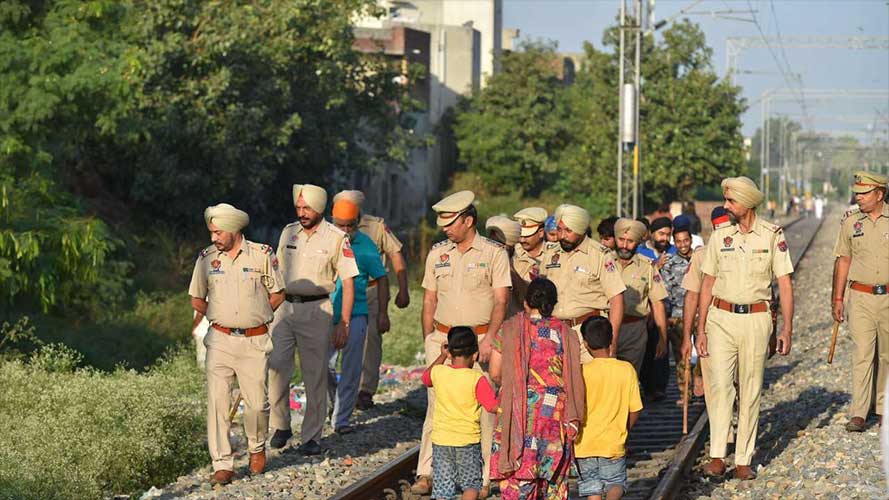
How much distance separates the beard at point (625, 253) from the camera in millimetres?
11773

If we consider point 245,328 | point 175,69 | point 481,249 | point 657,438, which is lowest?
point 657,438

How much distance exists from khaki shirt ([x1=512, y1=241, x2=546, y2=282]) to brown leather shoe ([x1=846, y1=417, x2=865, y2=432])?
319 centimetres

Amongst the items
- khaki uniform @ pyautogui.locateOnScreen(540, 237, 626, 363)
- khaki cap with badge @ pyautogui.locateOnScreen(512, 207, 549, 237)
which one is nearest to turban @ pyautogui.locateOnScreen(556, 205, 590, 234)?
khaki uniform @ pyautogui.locateOnScreen(540, 237, 626, 363)

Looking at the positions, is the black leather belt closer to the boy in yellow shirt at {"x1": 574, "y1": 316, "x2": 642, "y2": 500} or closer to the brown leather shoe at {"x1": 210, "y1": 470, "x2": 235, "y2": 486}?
the brown leather shoe at {"x1": 210, "y1": 470, "x2": 235, "y2": 486}

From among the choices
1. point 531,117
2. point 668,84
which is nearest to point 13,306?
point 668,84

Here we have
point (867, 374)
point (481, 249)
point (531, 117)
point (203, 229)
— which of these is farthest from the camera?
point (531, 117)

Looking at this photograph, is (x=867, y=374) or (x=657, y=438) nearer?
(x=867, y=374)

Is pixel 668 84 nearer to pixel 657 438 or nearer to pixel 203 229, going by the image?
pixel 203 229

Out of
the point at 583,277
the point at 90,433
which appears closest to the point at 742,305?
the point at 583,277

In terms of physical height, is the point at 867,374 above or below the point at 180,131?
below

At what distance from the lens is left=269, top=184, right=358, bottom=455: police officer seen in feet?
34.6

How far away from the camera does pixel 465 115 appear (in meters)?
56.5

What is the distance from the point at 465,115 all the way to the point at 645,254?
44.1 meters

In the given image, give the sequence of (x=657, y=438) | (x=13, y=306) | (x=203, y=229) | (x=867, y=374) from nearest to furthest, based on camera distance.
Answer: (x=867, y=374) → (x=657, y=438) → (x=13, y=306) → (x=203, y=229)
